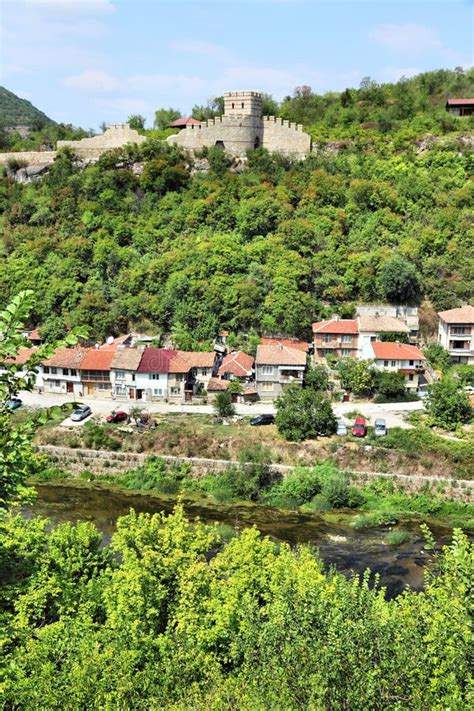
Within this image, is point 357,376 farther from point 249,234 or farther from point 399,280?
point 249,234

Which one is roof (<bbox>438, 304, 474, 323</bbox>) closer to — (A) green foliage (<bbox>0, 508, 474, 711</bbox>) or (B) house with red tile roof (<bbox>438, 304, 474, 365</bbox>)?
(B) house with red tile roof (<bbox>438, 304, 474, 365</bbox>)

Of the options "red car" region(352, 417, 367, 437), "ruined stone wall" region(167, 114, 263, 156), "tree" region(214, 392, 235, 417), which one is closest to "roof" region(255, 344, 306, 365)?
"tree" region(214, 392, 235, 417)

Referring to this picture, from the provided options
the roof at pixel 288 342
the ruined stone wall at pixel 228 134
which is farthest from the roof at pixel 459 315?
the ruined stone wall at pixel 228 134

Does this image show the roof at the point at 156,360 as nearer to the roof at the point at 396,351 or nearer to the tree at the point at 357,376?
the tree at the point at 357,376

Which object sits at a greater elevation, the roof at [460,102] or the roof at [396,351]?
the roof at [460,102]

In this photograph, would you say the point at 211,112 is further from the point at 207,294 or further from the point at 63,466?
the point at 63,466

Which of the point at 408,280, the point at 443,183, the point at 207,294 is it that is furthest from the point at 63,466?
the point at 443,183

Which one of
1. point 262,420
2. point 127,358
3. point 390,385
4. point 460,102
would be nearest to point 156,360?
point 127,358
